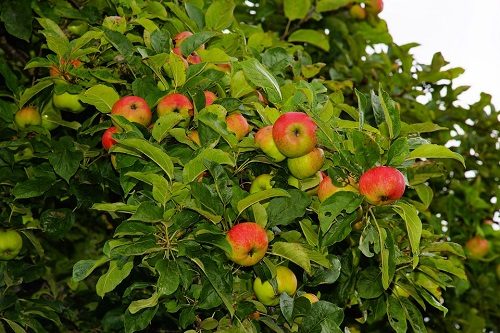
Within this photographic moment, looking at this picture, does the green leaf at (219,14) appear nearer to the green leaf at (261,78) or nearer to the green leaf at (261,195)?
the green leaf at (261,78)

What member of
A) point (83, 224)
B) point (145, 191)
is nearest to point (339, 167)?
point (145, 191)

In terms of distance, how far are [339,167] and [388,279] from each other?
0.94 ft

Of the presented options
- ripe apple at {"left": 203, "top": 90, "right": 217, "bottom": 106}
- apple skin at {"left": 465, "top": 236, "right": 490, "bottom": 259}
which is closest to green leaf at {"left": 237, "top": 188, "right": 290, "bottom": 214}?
ripe apple at {"left": 203, "top": 90, "right": 217, "bottom": 106}

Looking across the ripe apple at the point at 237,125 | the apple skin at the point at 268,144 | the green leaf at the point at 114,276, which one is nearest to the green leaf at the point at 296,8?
the ripe apple at the point at 237,125

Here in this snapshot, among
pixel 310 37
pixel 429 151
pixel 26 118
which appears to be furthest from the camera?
pixel 310 37

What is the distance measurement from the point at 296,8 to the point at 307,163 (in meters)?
1.44

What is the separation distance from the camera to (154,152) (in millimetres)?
1440

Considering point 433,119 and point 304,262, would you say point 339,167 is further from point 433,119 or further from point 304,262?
point 433,119

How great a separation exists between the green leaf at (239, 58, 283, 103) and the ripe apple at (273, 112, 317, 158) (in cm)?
13

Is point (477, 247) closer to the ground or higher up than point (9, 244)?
closer to the ground

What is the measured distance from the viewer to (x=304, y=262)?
150cm

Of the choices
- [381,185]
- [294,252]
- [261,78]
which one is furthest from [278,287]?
[261,78]

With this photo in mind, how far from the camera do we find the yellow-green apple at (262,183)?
160cm

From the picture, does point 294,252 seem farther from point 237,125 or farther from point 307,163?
point 237,125
